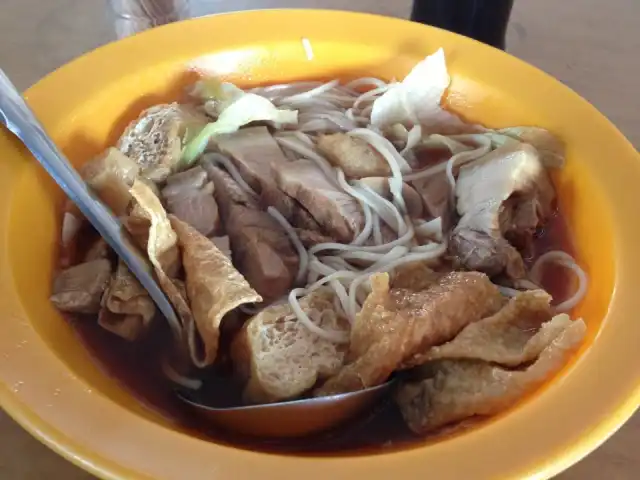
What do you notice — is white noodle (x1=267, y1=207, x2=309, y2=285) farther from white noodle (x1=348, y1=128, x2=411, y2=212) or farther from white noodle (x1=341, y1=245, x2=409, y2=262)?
white noodle (x1=348, y1=128, x2=411, y2=212)

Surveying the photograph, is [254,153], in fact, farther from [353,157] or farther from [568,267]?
[568,267]

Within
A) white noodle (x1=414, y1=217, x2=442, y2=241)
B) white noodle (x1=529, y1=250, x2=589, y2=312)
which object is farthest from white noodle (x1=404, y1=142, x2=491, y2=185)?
white noodle (x1=529, y1=250, x2=589, y2=312)

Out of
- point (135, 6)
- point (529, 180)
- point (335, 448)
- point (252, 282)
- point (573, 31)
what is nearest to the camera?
point (335, 448)

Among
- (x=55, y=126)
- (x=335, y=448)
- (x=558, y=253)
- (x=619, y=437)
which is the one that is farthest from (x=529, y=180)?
(x=55, y=126)

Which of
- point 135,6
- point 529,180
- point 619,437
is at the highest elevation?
point 135,6

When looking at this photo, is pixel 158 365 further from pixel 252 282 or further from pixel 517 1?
pixel 517 1

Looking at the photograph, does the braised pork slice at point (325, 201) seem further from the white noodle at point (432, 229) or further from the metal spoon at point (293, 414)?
the metal spoon at point (293, 414)

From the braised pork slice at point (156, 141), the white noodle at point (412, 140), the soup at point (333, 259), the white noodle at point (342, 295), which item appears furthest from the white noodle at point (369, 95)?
the white noodle at point (342, 295)
